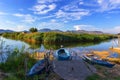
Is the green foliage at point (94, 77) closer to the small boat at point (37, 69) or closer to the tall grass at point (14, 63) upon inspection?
the small boat at point (37, 69)

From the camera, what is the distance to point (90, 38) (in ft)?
171

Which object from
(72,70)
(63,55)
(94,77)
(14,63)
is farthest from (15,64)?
(94,77)

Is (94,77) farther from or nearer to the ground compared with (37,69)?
nearer to the ground

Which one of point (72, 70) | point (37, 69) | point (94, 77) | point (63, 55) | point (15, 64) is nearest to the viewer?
point (94, 77)

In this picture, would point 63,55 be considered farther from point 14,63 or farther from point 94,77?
point 94,77

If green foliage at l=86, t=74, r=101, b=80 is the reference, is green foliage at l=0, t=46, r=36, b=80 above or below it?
above

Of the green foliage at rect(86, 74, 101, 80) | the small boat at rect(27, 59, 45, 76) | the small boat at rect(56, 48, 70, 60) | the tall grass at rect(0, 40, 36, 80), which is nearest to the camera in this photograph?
the small boat at rect(27, 59, 45, 76)

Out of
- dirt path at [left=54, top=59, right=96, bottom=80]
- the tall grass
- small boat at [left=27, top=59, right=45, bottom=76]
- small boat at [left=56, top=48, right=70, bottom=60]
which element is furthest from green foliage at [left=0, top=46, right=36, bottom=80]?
small boat at [left=56, top=48, right=70, bottom=60]

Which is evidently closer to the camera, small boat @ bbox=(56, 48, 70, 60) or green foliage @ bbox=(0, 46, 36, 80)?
green foliage @ bbox=(0, 46, 36, 80)

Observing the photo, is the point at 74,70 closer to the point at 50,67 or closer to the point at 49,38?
the point at 50,67

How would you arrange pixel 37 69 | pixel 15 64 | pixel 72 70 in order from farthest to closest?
pixel 15 64 → pixel 72 70 → pixel 37 69

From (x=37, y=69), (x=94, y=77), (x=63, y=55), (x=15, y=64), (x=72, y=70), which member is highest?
(x=63, y=55)

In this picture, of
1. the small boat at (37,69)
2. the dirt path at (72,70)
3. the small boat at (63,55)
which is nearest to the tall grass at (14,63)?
the small boat at (37,69)

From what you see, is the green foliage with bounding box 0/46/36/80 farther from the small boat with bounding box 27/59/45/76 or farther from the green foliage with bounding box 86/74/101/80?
the green foliage with bounding box 86/74/101/80
